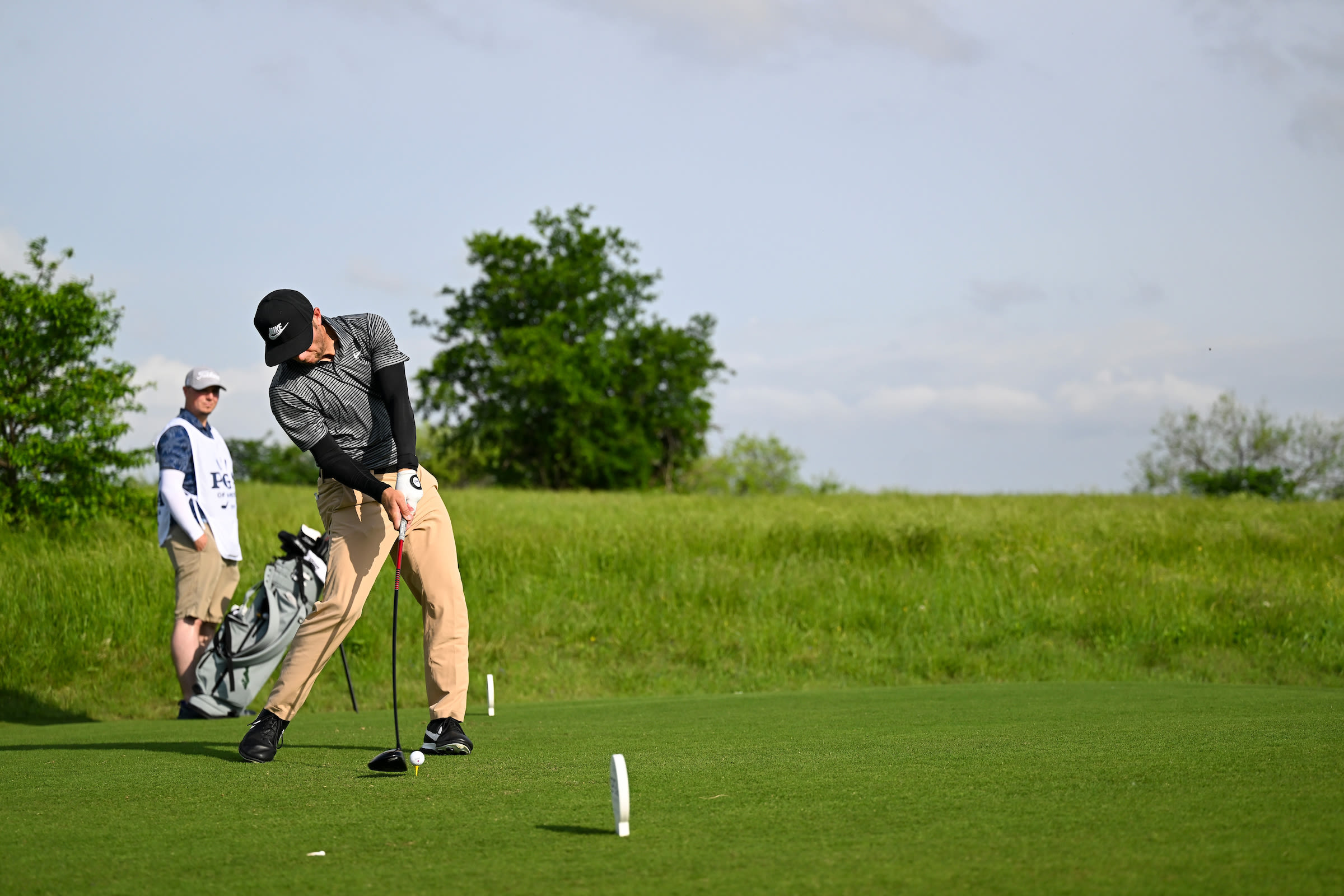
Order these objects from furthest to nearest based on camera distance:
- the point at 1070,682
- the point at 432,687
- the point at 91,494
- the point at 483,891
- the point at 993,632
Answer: the point at 91,494 → the point at 993,632 → the point at 1070,682 → the point at 432,687 → the point at 483,891

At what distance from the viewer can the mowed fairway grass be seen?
2.70 m

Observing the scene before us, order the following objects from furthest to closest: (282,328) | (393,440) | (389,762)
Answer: (393,440)
(282,328)
(389,762)

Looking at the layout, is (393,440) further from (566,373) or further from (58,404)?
(566,373)

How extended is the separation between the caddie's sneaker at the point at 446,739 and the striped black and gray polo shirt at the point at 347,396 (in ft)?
3.87

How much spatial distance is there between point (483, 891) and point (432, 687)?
2.63 m

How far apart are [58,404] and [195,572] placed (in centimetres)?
573

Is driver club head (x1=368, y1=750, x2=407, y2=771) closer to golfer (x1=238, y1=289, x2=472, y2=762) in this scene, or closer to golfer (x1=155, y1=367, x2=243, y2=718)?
golfer (x1=238, y1=289, x2=472, y2=762)

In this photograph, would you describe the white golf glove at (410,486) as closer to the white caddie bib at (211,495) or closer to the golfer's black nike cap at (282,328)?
the golfer's black nike cap at (282,328)

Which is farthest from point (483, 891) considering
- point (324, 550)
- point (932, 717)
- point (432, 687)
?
point (324, 550)

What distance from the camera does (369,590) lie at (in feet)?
16.8

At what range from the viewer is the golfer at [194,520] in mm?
8281

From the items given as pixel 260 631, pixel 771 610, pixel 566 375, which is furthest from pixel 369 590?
pixel 566 375

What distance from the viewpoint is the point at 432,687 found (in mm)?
5176

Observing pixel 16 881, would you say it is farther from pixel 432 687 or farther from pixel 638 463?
pixel 638 463
